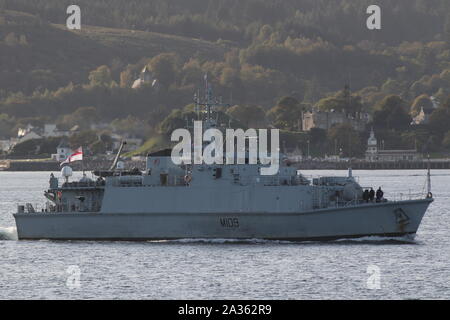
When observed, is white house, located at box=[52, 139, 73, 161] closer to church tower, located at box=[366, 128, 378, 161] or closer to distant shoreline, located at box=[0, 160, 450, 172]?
distant shoreline, located at box=[0, 160, 450, 172]

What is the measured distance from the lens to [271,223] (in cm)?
4581

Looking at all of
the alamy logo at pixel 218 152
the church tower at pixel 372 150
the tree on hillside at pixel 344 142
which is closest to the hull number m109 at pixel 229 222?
the alamy logo at pixel 218 152

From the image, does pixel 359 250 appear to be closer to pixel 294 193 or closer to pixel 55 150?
pixel 294 193

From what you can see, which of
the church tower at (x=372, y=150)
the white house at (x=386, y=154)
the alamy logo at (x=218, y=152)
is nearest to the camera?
the alamy logo at (x=218, y=152)

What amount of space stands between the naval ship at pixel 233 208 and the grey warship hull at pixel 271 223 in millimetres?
38

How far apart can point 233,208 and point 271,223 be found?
1583 mm

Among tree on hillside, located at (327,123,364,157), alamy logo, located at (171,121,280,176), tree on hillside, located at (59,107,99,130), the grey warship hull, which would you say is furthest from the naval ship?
tree on hillside, located at (327,123,364,157)

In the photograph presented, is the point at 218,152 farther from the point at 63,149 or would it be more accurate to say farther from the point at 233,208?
the point at 63,149

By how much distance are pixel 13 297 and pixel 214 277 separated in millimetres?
6810

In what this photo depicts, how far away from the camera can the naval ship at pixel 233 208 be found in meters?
45.6

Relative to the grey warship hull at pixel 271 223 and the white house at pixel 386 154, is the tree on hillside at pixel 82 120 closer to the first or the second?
the white house at pixel 386 154

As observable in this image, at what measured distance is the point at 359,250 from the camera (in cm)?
4462
